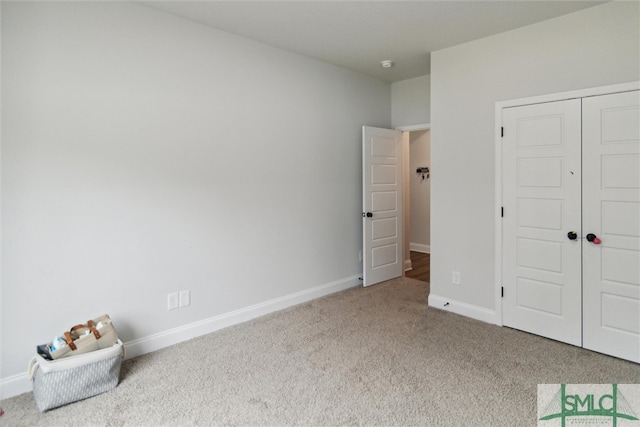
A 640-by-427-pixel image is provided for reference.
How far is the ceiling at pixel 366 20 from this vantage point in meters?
2.80

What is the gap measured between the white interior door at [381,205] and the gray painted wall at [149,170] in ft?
1.77

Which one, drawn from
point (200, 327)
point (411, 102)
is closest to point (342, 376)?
point (200, 327)

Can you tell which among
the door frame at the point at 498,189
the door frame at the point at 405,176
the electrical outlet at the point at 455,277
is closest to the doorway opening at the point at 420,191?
the door frame at the point at 405,176

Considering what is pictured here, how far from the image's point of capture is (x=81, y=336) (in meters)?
2.42

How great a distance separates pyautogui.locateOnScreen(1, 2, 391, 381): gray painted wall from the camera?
7.79 ft

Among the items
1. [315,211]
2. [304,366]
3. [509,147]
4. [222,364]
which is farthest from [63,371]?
[509,147]

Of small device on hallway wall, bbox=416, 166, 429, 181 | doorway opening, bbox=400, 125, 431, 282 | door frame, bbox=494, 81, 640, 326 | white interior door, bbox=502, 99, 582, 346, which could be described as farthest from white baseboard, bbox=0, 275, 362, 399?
small device on hallway wall, bbox=416, 166, 429, 181

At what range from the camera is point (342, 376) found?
253 cm

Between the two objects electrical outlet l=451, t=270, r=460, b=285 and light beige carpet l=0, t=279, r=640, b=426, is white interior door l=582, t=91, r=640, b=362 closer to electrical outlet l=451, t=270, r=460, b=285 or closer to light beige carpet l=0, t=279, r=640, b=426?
light beige carpet l=0, t=279, r=640, b=426

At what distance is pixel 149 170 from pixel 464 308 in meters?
3.11

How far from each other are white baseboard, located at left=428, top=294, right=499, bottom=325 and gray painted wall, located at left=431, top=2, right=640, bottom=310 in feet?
0.14

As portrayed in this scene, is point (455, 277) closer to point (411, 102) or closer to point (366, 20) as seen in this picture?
point (411, 102)

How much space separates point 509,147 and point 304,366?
252 cm

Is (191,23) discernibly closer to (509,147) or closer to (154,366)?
(154,366)
